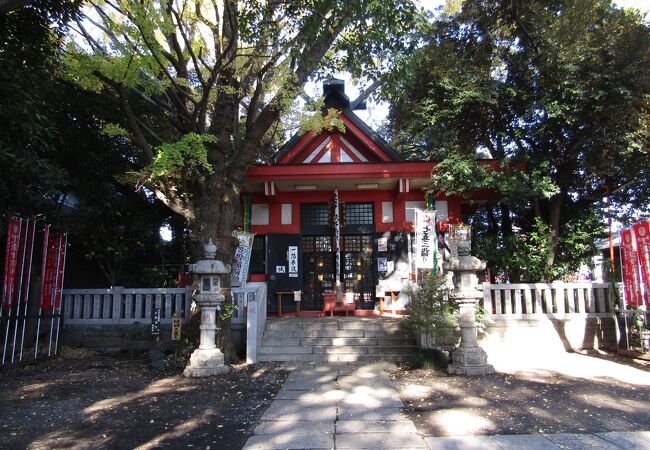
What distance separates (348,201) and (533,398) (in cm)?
824

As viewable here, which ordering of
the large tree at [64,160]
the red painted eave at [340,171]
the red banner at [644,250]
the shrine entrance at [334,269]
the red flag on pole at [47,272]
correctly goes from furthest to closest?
the shrine entrance at [334,269]
the red painted eave at [340,171]
the red flag on pole at [47,272]
the red banner at [644,250]
the large tree at [64,160]

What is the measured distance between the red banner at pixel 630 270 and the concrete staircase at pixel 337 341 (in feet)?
14.1

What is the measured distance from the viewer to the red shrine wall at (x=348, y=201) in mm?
12930

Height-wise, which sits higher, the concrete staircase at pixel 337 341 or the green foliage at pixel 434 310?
the green foliage at pixel 434 310

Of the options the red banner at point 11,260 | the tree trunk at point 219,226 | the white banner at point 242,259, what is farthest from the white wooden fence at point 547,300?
the red banner at point 11,260

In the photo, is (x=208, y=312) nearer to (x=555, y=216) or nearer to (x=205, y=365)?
(x=205, y=365)

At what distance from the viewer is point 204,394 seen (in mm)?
6328

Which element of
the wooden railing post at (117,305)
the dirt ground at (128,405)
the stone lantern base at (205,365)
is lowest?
the dirt ground at (128,405)

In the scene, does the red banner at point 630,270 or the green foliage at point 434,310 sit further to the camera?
the red banner at point 630,270

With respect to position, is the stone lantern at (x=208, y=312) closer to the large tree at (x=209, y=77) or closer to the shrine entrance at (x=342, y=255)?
the large tree at (x=209, y=77)

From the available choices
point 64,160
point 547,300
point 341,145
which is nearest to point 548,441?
point 547,300

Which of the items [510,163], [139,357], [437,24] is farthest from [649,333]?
[139,357]

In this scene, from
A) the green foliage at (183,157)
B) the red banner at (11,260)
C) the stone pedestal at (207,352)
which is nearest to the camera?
the stone pedestal at (207,352)

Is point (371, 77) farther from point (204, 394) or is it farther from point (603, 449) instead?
point (603, 449)
